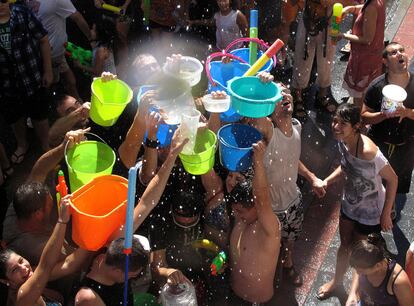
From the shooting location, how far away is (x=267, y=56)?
12.6 ft

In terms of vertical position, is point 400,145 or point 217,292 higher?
point 400,145

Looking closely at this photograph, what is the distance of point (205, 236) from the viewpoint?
4398 millimetres

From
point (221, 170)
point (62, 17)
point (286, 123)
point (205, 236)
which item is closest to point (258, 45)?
point (286, 123)

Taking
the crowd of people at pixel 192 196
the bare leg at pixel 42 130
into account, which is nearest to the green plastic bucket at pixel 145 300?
the crowd of people at pixel 192 196

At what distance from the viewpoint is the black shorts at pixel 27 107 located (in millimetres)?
5961

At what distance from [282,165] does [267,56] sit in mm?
1025

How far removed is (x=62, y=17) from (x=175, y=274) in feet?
12.2

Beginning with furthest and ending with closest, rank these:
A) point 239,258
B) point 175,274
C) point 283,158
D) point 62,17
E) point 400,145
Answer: point 62,17 → point 400,145 → point 283,158 → point 239,258 → point 175,274

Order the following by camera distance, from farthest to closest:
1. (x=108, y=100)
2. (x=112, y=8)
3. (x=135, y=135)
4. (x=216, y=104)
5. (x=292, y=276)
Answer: (x=112, y=8) → (x=292, y=276) → (x=108, y=100) → (x=135, y=135) → (x=216, y=104)

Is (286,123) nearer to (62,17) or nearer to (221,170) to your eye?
(221,170)

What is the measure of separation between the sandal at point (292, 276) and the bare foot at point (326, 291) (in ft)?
0.60

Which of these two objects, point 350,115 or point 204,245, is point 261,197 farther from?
point 350,115

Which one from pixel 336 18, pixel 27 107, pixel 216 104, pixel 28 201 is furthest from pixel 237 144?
pixel 336 18

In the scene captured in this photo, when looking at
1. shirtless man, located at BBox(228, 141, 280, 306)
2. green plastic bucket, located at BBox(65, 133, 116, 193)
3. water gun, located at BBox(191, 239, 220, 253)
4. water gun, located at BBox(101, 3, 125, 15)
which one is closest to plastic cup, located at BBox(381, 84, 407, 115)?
shirtless man, located at BBox(228, 141, 280, 306)
